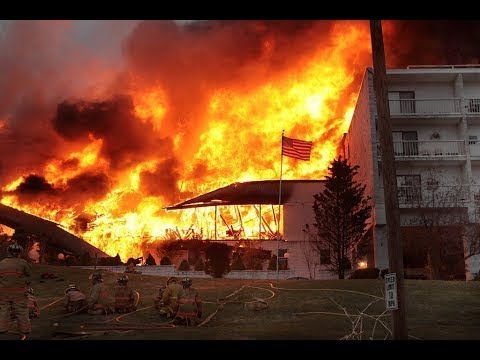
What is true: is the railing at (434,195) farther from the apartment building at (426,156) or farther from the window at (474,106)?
the window at (474,106)

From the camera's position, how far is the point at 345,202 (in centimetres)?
3803

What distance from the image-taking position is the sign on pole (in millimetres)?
13812

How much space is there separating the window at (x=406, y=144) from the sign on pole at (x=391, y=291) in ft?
95.2

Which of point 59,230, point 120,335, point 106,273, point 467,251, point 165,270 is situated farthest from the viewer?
point 59,230

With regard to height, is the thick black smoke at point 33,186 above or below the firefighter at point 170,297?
above

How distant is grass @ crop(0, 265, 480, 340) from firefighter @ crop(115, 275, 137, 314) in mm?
581

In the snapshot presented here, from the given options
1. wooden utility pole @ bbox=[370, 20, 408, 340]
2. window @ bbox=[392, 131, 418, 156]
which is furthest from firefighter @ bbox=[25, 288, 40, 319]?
window @ bbox=[392, 131, 418, 156]

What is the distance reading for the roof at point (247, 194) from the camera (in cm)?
4803

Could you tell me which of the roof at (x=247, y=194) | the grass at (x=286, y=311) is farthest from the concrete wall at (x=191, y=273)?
the roof at (x=247, y=194)

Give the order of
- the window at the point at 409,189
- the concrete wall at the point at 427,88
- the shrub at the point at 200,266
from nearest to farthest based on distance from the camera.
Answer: the window at the point at 409,189 → the shrub at the point at 200,266 → the concrete wall at the point at 427,88

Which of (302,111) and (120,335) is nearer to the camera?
(120,335)
